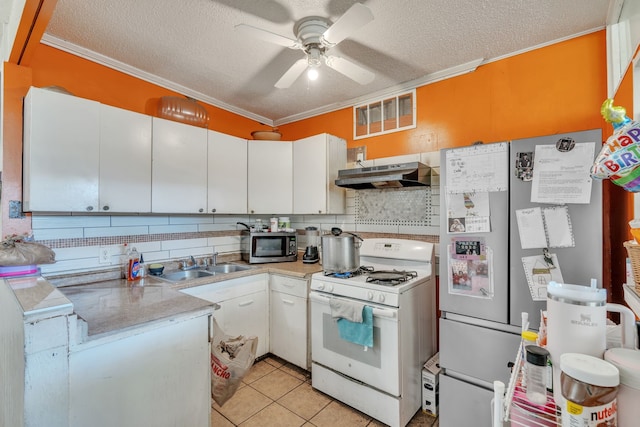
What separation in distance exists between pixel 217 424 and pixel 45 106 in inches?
88.8

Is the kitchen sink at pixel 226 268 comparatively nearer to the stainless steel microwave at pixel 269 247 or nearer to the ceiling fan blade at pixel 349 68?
the stainless steel microwave at pixel 269 247

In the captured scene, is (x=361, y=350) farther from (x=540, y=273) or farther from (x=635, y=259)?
(x=635, y=259)

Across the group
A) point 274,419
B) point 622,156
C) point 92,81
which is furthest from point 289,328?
point 92,81

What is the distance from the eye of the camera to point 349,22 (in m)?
1.43

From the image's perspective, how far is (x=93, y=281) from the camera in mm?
2111

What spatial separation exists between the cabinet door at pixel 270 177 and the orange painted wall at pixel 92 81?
3.10 ft

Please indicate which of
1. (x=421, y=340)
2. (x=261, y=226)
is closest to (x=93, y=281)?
(x=261, y=226)

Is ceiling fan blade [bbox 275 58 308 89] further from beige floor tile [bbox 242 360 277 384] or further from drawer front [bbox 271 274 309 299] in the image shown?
beige floor tile [bbox 242 360 277 384]

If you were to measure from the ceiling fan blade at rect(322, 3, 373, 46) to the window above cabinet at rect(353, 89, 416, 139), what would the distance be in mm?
1277

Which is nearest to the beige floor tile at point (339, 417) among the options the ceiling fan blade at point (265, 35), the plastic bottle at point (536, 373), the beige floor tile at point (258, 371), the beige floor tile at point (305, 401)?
the beige floor tile at point (305, 401)

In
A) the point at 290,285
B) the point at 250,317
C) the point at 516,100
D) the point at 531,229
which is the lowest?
the point at 250,317

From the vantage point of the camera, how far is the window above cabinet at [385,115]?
2672 millimetres

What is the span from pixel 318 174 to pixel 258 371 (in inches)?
73.6

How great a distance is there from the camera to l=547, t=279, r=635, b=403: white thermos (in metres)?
0.74
